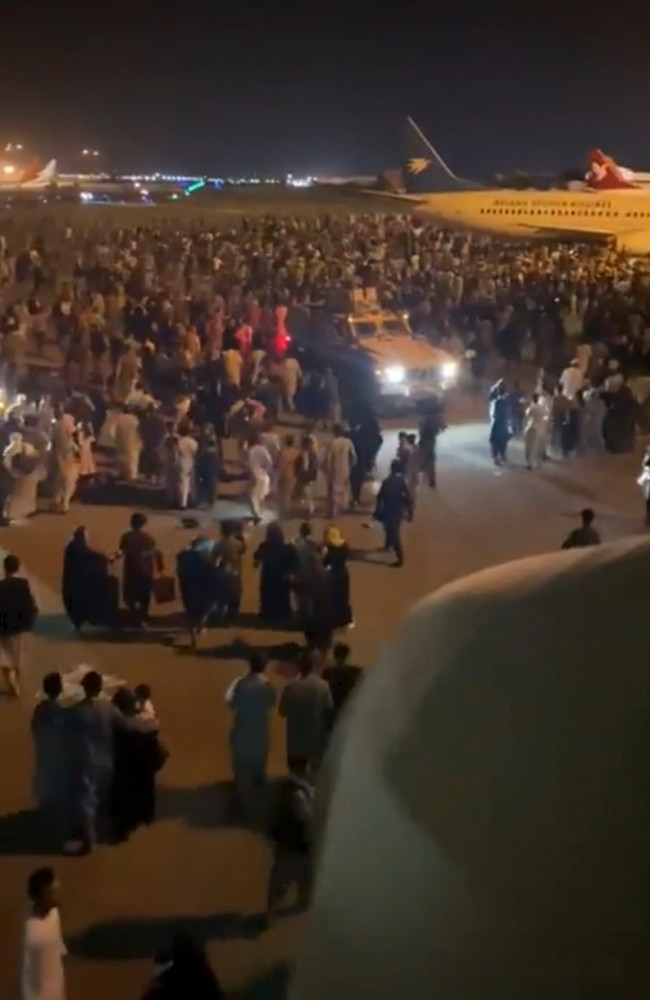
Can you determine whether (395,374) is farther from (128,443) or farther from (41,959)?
(41,959)

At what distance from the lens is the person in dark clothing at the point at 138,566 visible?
1120 centimetres

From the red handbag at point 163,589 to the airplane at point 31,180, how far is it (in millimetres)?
88801

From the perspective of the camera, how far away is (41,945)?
5.82m

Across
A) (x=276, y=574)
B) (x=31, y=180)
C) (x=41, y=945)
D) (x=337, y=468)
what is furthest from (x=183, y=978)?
(x=31, y=180)

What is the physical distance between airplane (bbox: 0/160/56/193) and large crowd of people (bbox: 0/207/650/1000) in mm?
62749

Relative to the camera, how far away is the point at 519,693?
6.48 feet

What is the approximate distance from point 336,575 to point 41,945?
5.55 metres

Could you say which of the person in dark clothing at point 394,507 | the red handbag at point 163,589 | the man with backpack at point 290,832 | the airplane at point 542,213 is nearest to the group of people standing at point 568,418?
the person in dark clothing at point 394,507

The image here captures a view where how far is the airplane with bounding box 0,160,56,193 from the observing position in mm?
96375

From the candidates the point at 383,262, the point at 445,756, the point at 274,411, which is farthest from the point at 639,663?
the point at 383,262

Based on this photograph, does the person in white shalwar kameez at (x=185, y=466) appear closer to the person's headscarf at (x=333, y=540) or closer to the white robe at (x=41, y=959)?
the person's headscarf at (x=333, y=540)

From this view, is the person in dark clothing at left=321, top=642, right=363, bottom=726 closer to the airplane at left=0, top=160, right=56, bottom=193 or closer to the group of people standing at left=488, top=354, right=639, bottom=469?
the group of people standing at left=488, top=354, right=639, bottom=469

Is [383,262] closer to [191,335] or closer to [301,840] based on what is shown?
[191,335]

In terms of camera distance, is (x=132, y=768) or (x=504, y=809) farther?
(x=132, y=768)
